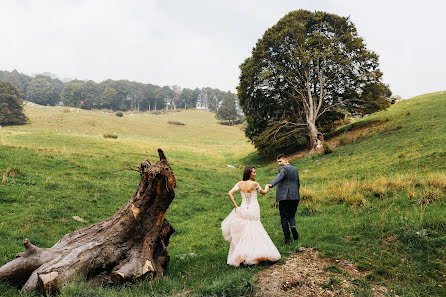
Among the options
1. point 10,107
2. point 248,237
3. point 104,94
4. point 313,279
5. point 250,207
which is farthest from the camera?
point 104,94

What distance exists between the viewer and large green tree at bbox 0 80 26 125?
67938 millimetres

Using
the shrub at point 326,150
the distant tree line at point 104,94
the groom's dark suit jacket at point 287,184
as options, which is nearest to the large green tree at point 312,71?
the shrub at point 326,150

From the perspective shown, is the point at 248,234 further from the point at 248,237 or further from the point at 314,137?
the point at 314,137

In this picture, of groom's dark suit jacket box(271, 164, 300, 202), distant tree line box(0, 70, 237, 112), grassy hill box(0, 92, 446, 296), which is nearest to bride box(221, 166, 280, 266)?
grassy hill box(0, 92, 446, 296)

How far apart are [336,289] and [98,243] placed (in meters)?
5.13

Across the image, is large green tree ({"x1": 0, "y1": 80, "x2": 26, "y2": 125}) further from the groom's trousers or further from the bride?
the groom's trousers

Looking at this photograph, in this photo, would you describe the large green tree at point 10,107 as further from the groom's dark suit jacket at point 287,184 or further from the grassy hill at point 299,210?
the groom's dark suit jacket at point 287,184

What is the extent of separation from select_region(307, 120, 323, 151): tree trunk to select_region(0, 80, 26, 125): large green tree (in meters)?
73.0

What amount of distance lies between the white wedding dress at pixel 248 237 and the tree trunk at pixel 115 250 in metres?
1.79

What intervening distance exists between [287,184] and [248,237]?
2130 millimetres

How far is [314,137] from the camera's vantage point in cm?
2867

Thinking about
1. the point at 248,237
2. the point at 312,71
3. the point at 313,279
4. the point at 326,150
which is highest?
the point at 312,71

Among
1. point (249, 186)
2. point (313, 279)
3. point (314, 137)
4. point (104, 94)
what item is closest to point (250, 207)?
point (249, 186)

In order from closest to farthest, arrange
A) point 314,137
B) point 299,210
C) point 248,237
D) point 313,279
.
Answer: point 313,279
point 248,237
point 299,210
point 314,137
